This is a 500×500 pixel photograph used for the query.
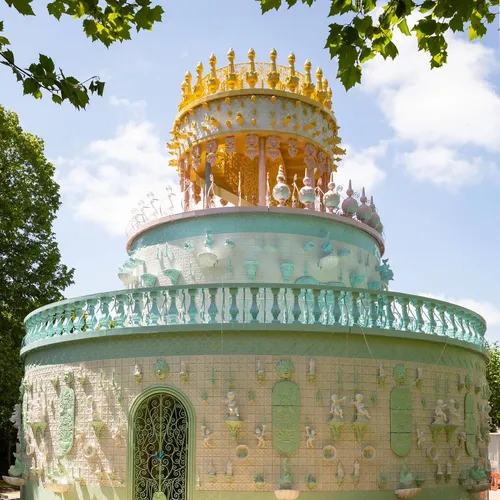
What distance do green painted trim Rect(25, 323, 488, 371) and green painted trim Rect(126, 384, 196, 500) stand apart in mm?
605

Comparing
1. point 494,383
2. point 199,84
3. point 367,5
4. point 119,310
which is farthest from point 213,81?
point 494,383

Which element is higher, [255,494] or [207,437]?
[207,437]

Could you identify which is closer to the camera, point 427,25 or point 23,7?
point 23,7

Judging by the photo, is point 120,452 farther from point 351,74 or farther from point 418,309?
point 351,74

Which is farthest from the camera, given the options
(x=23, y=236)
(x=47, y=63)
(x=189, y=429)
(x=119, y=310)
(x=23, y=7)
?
(x=23, y=236)

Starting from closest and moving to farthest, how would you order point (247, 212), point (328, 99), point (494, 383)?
1. point (247, 212)
2. point (328, 99)
3. point (494, 383)

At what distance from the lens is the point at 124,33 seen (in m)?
7.45

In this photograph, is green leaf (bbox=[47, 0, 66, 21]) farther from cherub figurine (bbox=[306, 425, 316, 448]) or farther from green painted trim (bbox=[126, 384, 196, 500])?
cherub figurine (bbox=[306, 425, 316, 448])

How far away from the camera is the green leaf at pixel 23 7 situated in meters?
6.30

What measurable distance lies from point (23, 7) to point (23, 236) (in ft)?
60.9

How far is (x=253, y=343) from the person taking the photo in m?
12.6

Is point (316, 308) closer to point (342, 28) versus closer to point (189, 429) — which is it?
point (189, 429)

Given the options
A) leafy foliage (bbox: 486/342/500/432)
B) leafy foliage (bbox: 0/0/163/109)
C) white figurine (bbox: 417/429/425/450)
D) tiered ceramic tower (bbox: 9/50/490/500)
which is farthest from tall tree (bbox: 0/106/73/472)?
leafy foliage (bbox: 486/342/500/432)

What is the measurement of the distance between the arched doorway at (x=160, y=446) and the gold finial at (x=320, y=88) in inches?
358
